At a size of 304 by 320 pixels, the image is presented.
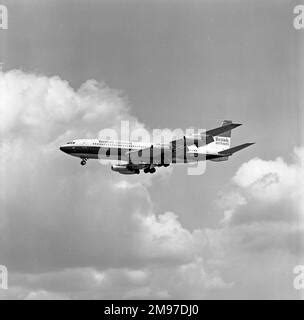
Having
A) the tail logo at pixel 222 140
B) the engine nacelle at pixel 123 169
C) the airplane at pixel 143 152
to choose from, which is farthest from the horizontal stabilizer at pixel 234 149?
the engine nacelle at pixel 123 169

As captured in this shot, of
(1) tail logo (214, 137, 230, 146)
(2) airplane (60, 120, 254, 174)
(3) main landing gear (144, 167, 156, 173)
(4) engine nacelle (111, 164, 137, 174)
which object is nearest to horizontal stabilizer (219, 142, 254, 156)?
(2) airplane (60, 120, 254, 174)

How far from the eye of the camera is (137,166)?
385 ft

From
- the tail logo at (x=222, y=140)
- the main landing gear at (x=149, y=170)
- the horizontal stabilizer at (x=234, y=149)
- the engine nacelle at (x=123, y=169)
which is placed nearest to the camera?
the horizontal stabilizer at (x=234, y=149)

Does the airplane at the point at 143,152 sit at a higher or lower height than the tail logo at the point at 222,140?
lower

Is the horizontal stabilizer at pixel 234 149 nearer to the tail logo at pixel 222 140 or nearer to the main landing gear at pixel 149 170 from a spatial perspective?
the tail logo at pixel 222 140

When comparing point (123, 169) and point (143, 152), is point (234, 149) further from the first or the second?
point (123, 169)

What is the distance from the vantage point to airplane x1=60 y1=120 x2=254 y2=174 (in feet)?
366

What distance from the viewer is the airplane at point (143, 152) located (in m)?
112

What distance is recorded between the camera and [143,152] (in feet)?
369

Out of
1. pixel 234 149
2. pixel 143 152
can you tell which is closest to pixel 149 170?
pixel 143 152
